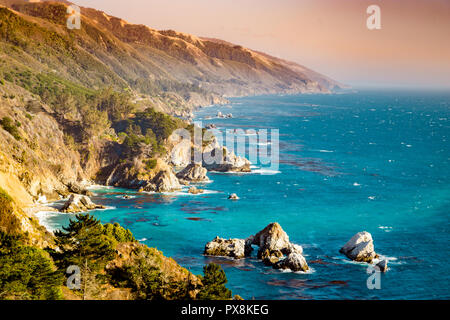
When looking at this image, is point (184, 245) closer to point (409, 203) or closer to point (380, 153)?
point (409, 203)

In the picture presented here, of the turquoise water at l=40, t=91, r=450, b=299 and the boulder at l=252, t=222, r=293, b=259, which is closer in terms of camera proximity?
the turquoise water at l=40, t=91, r=450, b=299

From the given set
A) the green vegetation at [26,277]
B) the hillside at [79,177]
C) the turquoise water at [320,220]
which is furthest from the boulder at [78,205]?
the green vegetation at [26,277]

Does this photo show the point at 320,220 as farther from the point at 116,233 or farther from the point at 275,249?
the point at 116,233

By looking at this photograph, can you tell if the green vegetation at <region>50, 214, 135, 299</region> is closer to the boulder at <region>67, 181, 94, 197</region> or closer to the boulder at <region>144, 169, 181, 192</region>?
the boulder at <region>67, 181, 94, 197</region>

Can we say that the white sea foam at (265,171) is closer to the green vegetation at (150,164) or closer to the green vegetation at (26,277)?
the green vegetation at (150,164)

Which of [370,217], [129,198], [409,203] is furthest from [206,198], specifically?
[409,203]

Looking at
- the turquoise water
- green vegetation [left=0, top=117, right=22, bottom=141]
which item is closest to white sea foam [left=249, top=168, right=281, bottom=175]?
the turquoise water

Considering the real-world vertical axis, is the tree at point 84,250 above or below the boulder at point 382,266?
above
